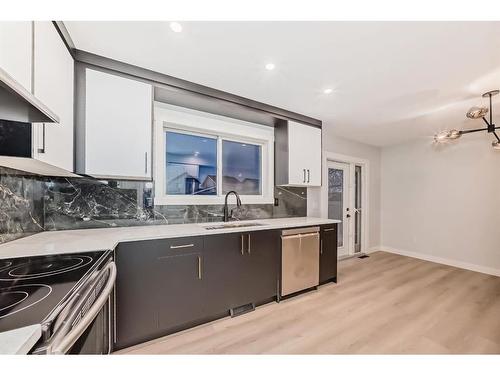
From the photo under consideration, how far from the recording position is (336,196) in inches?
164

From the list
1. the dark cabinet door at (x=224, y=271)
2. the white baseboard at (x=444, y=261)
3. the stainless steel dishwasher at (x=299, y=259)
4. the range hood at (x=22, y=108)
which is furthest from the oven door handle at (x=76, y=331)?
the white baseboard at (x=444, y=261)

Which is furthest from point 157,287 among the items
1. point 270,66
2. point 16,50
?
point 270,66

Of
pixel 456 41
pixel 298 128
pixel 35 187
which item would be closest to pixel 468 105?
pixel 456 41

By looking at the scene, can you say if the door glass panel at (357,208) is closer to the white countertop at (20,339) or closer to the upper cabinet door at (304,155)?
the upper cabinet door at (304,155)

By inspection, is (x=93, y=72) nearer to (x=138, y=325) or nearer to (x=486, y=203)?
(x=138, y=325)

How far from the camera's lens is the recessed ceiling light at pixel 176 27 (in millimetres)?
1394

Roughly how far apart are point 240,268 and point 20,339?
1769 mm

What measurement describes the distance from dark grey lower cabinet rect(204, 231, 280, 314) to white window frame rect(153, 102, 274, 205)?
74 centimetres

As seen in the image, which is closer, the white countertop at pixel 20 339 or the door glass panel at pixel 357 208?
the white countertop at pixel 20 339

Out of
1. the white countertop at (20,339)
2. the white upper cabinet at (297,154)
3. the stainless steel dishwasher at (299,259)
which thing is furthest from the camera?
the white upper cabinet at (297,154)

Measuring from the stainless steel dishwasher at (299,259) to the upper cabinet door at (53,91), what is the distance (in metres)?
2.09

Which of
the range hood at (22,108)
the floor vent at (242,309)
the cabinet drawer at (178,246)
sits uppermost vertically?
the range hood at (22,108)

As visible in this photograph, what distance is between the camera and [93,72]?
1714mm

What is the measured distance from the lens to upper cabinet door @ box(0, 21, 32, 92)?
0.90 metres
